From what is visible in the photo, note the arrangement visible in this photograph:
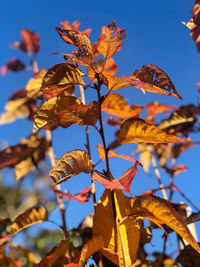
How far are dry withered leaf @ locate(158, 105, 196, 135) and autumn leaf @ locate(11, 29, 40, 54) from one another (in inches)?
37.0

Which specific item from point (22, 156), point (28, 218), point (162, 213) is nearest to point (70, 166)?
point (162, 213)

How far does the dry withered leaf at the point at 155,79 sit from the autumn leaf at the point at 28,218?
57cm

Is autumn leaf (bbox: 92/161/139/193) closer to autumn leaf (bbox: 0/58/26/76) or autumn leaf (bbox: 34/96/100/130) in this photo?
autumn leaf (bbox: 34/96/100/130)

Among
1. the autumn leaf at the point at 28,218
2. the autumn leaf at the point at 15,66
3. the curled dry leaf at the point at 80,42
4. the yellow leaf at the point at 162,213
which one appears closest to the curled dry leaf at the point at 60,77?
the curled dry leaf at the point at 80,42

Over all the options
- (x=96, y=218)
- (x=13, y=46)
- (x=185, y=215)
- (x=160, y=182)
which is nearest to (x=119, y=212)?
(x=96, y=218)

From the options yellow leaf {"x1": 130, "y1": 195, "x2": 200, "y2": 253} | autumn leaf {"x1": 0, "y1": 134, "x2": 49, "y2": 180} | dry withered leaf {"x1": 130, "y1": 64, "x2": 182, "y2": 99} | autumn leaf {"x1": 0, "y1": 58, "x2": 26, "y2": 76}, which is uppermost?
autumn leaf {"x1": 0, "y1": 58, "x2": 26, "y2": 76}

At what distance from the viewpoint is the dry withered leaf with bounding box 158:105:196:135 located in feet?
3.96

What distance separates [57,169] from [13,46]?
147 cm

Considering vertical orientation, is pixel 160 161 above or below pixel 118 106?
below

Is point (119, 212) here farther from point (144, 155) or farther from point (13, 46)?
point (13, 46)

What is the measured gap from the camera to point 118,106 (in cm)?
90

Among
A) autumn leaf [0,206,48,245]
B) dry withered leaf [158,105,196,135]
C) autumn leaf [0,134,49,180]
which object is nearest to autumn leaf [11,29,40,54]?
autumn leaf [0,134,49,180]

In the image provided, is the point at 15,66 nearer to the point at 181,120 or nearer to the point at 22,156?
the point at 22,156

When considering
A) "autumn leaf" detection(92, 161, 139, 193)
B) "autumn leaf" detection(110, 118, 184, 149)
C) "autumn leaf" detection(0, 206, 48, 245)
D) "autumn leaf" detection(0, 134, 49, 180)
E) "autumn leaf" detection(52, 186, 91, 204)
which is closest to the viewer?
"autumn leaf" detection(92, 161, 139, 193)
